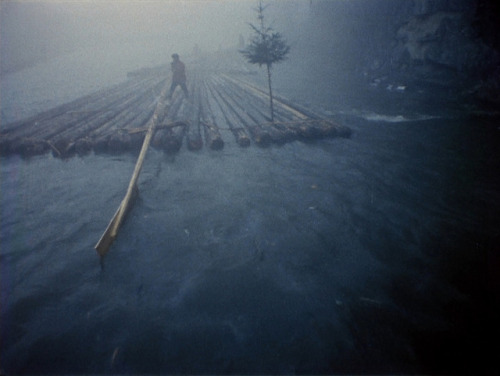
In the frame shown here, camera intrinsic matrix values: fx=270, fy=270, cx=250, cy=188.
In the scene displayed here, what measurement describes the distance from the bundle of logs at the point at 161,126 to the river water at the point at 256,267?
51.1 inches

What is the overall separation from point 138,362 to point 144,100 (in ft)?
57.1

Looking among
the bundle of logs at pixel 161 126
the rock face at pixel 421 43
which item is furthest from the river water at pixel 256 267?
the rock face at pixel 421 43

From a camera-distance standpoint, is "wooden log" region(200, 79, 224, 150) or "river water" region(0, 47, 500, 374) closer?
"river water" region(0, 47, 500, 374)

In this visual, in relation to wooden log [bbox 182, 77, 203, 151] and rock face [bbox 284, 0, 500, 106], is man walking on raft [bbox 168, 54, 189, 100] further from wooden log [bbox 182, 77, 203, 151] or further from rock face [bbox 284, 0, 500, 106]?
rock face [bbox 284, 0, 500, 106]

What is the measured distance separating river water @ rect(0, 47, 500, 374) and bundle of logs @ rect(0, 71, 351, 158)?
4.26 ft

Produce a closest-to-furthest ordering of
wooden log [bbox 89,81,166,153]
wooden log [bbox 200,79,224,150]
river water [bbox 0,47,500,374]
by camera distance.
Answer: river water [bbox 0,47,500,374], wooden log [bbox 89,81,166,153], wooden log [bbox 200,79,224,150]

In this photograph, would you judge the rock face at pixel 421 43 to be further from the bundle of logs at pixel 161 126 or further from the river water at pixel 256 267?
the bundle of logs at pixel 161 126

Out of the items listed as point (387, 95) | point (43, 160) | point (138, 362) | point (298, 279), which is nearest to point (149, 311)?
point (138, 362)

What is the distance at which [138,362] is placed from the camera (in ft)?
12.3

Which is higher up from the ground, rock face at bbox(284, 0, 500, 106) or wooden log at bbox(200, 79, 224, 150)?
rock face at bbox(284, 0, 500, 106)

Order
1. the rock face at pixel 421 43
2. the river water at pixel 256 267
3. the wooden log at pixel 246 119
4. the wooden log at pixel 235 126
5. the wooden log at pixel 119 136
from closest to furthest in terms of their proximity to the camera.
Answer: the river water at pixel 256 267 → the wooden log at pixel 119 136 → the wooden log at pixel 235 126 → the wooden log at pixel 246 119 → the rock face at pixel 421 43

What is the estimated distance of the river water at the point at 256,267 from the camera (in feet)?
12.7

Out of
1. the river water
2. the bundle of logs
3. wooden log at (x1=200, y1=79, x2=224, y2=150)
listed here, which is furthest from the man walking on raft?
the river water

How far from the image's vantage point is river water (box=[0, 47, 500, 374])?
387 cm
